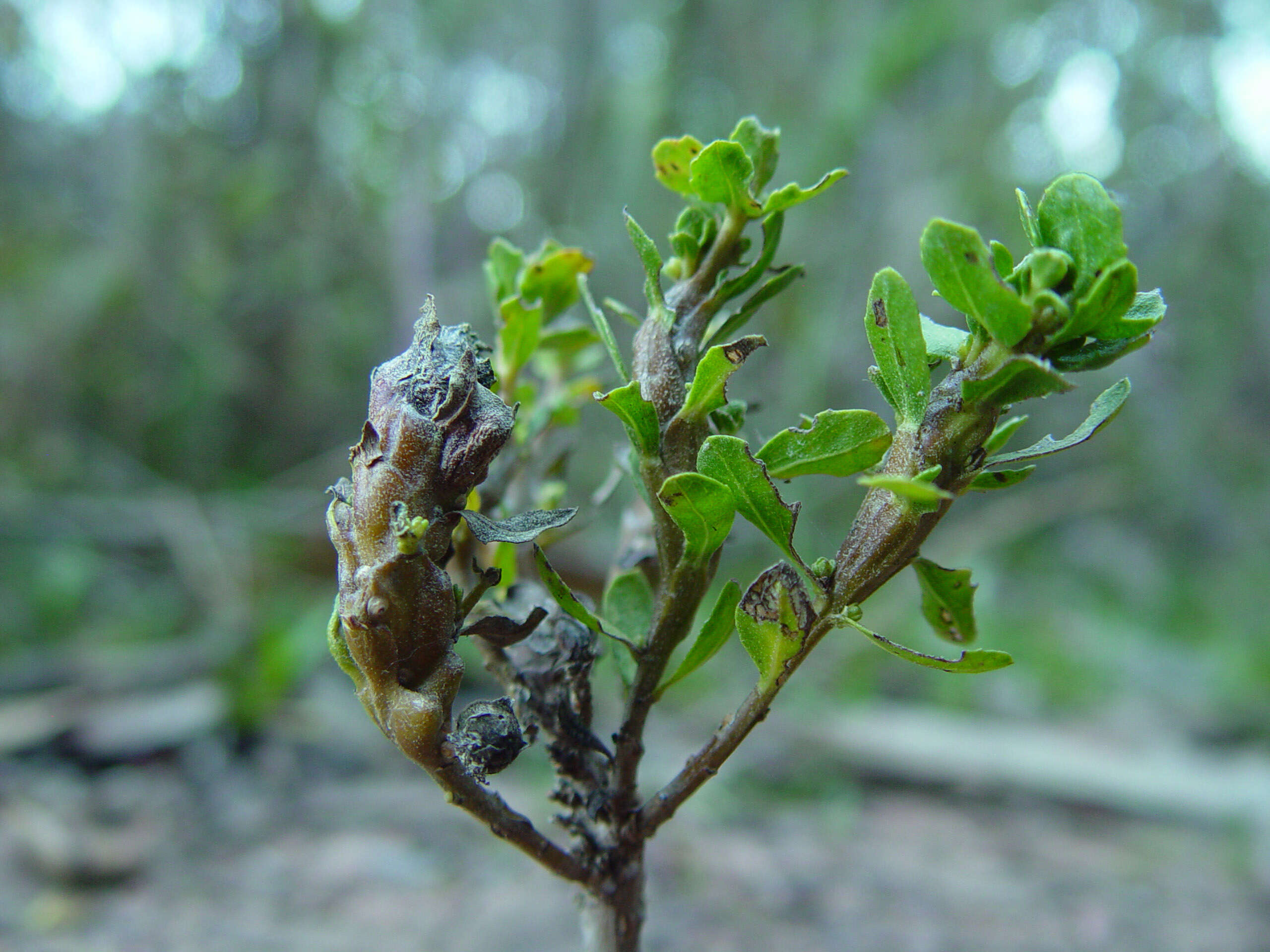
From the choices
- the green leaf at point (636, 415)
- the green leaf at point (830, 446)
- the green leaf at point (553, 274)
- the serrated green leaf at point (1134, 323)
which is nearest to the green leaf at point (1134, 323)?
the serrated green leaf at point (1134, 323)

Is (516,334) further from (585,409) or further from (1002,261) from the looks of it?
(585,409)

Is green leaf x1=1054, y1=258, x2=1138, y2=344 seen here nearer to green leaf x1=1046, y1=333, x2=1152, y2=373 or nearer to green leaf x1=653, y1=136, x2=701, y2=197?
green leaf x1=1046, y1=333, x2=1152, y2=373

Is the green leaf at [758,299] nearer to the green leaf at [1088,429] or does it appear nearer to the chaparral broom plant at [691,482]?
the chaparral broom plant at [691,482]

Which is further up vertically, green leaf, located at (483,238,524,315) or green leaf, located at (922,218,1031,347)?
green leaf, located at (483,238,524,315)

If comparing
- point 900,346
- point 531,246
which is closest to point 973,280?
point 900,346

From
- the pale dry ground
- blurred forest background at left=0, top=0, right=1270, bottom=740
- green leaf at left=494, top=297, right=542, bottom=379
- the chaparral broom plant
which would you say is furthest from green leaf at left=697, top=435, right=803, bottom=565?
blurred forest background at left=0, top=0, right=1270, bottom=740

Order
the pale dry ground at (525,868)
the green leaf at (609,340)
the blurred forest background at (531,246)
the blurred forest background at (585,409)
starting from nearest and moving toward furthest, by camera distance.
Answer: the green leaf at (609,340), the pale dry ground at (525,868), the blurred forest background at (585,409), the blurred forest background at (531,246)
